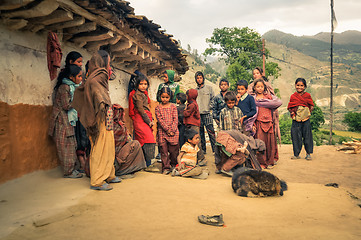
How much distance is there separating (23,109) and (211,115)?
4.47 metres

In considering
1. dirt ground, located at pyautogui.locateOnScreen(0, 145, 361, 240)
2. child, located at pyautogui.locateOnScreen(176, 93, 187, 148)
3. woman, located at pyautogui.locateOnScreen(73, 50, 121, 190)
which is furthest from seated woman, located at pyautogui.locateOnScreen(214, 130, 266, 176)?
woman, located at pyautogui.locateOnScreen(73, 50, 121, 190)

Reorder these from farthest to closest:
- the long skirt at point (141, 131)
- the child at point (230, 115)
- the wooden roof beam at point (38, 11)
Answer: the child at point (230, 115)
the long skirt at point (141, 131)
the wooden roof beam at point (38, 11)

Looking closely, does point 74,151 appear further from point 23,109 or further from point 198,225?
point 198,225

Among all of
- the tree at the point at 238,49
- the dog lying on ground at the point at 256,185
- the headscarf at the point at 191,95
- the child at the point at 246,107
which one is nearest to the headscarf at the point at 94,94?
the dog lying on ground at the point at 256,185

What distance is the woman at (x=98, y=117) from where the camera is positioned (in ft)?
12.1

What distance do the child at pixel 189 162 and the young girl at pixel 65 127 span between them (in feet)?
5.78

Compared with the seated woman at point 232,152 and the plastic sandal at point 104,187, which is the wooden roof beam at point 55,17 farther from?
the seated woman at point 232,152

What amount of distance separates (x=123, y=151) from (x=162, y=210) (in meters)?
1.58

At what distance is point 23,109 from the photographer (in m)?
3.85

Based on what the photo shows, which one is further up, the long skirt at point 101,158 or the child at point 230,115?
the child at point 230,115

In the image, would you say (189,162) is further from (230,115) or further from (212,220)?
(212,220)

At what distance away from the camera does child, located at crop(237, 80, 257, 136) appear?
5980 millimetres

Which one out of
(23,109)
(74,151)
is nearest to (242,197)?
(74,151)

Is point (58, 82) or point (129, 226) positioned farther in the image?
point (58, 82)
